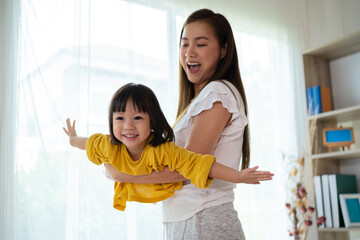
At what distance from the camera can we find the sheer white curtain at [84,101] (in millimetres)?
2043

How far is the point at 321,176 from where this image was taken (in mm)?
2766

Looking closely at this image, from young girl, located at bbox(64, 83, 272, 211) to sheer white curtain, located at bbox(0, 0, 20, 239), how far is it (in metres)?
0.92

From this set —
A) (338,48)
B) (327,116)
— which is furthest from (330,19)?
(327,116)

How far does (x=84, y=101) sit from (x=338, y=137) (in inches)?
70.9

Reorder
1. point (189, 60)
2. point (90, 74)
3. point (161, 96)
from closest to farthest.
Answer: point (189, 60) → point (90, 74) → point (161, 96)

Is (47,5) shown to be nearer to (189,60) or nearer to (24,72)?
(24,72)

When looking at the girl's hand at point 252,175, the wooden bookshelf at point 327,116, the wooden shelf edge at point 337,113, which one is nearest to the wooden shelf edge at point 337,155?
the wooden bookshelf at point 327,116

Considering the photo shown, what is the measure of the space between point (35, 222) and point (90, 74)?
874 millimetres

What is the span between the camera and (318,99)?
9.57ft

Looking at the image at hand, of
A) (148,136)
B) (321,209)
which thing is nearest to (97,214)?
(148,136)

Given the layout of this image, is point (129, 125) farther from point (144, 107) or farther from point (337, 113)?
point (337, 113)

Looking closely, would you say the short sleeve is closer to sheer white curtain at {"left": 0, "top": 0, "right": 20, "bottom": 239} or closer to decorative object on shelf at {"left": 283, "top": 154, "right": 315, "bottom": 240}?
sheer white curtain at {"left": 0, "top": 0, "right": 20, "bottom": 239}

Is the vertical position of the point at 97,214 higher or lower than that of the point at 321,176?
lower

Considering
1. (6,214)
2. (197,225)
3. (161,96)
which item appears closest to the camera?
(197,225)
